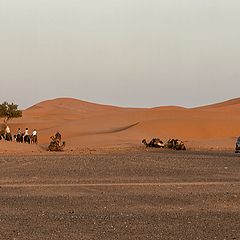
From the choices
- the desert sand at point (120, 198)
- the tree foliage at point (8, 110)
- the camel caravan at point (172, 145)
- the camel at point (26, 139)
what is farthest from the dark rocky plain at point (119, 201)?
the tree foliage at point (8, 110)

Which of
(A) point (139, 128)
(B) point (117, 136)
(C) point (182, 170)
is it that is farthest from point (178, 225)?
(A) point (139, 128)

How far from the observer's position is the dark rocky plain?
1392 centimetres

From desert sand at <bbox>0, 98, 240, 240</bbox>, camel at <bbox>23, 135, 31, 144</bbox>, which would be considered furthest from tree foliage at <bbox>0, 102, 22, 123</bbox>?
desert sand at <bbox>0, 98, 240, 240</bbox>

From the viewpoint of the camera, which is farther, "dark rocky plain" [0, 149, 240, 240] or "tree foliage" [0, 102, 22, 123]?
"tree foliage" [0, 102, 22, 123]

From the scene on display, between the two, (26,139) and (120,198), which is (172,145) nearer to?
(26,139)

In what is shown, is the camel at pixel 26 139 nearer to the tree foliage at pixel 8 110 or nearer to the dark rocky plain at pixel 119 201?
the tree foliage at pixel 8 110

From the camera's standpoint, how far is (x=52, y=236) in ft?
43.8

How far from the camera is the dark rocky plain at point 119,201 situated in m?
13.9

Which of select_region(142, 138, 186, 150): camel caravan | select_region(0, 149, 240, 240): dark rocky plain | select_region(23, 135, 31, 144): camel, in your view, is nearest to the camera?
select_region(0, 149, 240, 240): dark rocky plain

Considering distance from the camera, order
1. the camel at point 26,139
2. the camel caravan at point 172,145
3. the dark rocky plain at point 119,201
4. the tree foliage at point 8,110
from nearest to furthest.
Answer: the dark rocky plain at point 119,201, the camel caravan at point 172,145, the camel at point 26,139, the tree foliage at point 8,110

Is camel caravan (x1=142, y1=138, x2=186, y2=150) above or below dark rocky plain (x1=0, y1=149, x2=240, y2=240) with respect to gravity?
above

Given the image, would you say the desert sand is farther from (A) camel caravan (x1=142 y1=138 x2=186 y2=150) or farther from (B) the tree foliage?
(B) the tree foliage

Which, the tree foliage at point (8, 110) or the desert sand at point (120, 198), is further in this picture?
the tree foliage at point (8, 110)

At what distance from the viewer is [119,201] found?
1864 cm
